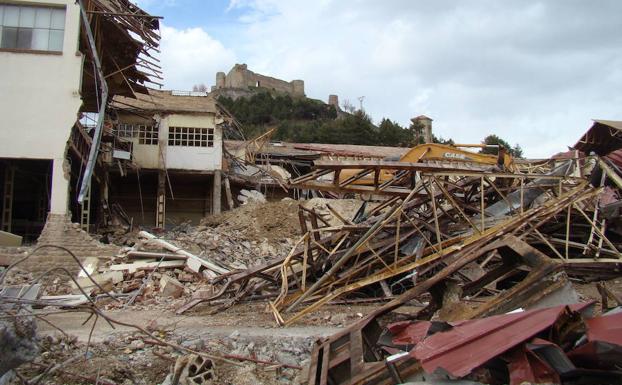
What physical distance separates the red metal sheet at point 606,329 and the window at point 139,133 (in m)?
22.7

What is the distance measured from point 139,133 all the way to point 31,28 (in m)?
8.56

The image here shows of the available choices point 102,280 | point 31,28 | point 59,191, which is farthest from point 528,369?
point 31,28

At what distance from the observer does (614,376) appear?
12.1ft

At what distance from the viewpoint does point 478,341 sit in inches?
165

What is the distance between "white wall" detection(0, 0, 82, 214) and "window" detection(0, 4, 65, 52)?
0.23m

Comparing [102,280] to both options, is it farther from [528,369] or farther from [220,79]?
[220,79]

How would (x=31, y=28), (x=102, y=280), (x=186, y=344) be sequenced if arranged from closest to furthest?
(x=186, y=344), (x=102, y=280), (x=31, y=28)

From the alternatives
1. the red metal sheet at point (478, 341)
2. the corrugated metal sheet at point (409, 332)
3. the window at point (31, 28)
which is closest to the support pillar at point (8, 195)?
the window at point (31, 28)

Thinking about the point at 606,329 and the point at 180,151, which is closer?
the point at 606,329

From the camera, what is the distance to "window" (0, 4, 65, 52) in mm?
16125

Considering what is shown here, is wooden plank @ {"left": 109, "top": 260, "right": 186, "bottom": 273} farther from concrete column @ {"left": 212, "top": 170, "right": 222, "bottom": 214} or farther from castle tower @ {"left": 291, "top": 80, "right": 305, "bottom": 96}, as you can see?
castle tower @ {"left": 291, "top": 80, "right": 305, "bottom": 96}

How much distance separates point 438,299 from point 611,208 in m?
6.87

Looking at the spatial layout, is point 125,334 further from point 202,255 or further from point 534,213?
point 534,213

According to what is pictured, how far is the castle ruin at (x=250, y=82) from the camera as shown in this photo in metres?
75.7
